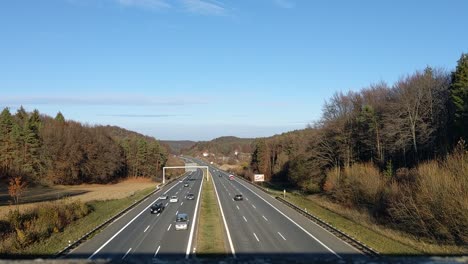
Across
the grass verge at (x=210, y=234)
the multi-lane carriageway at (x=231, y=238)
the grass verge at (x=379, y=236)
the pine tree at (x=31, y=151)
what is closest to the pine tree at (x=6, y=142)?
the pine tree at (x=31, y=151)

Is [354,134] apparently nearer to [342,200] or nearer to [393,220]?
[342,200]

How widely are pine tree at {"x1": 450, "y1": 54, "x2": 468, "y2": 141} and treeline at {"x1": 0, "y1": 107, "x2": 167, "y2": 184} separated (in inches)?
3618

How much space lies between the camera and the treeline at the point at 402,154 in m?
32.5

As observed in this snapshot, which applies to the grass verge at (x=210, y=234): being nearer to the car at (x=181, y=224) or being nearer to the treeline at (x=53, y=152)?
the car at (x=181, y=224)

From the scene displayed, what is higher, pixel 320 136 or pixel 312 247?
pixel 320 136

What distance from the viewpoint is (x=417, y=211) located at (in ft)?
115

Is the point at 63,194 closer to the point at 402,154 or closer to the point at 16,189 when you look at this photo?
the point at 16,189

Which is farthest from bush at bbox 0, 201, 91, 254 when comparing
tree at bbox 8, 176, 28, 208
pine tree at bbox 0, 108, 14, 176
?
pine tree at bbox 0, 108, 14, 176

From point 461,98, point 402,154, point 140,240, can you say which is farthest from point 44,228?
point 402,154

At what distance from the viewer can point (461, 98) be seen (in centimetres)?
5006

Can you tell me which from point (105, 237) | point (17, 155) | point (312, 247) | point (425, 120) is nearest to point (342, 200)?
point (425, 120)

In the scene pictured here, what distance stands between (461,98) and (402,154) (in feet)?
54.5

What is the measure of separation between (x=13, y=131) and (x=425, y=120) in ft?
323

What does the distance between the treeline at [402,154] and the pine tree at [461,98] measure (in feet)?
0.35
